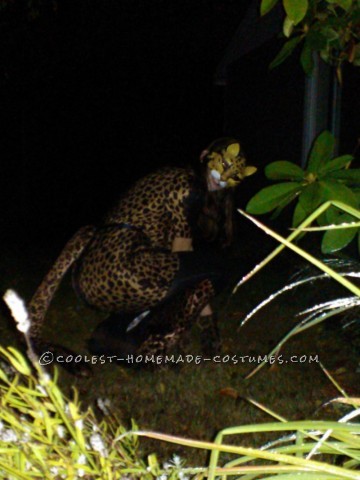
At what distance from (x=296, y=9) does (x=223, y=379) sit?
10.5ft

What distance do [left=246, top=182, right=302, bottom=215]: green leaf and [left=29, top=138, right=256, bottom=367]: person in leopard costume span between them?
7.84 feet

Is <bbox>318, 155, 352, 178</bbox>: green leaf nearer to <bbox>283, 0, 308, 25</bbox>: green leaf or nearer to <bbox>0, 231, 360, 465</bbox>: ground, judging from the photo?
<bbox>283, 0, 308, 25</bbox>: green leaf

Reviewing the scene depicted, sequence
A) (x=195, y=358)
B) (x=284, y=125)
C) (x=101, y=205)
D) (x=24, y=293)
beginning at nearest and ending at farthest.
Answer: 1. (x=195, y=358)
2. (x=24, y=293)
3. (x=284, y=125)
4. (x=101, y=205)

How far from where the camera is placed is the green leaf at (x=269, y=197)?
2.05 metres

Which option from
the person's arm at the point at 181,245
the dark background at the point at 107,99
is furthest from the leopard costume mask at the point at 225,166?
the dark background at the point at 107,99

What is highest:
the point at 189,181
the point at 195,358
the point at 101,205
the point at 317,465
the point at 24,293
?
the point at 317,465

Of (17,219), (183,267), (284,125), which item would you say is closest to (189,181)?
(183,267)

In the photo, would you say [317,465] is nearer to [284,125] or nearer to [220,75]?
[284,125]

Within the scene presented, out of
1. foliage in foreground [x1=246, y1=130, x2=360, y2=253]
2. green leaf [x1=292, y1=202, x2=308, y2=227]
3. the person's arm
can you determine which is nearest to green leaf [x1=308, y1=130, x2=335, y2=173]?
foliage in foreground [x1=246, y1=130, x2=360, y2=253]

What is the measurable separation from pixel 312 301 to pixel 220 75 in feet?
33.4

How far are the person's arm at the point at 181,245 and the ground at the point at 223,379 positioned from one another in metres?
0.79

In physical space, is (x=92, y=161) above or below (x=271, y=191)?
below

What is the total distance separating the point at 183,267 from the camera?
4551 mm

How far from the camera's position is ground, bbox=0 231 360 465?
13.9ft
